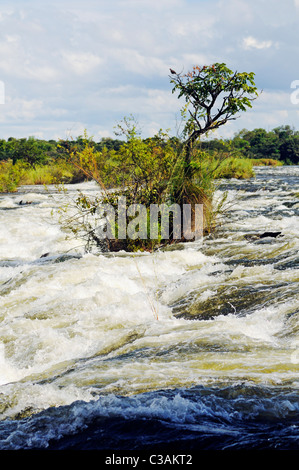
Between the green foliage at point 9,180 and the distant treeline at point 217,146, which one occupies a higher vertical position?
the distant treeline at point 217,146

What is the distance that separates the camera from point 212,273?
6570 mm

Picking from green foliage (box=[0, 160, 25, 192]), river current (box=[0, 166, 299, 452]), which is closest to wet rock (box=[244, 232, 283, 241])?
river current (box=[0, 166, 299, 452])

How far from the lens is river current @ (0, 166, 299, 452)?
2598 mm

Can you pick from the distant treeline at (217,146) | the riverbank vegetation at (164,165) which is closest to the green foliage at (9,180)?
the distant treeline at (217,146)

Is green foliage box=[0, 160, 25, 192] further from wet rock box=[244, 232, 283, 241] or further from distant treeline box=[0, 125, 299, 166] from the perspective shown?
wet rock box=[244, 232, 283, 241]

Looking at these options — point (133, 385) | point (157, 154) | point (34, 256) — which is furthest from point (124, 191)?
point (133, 385)

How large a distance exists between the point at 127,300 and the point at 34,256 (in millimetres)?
4660

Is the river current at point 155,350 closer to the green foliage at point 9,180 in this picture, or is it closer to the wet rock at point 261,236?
the wet rock at point 261,236

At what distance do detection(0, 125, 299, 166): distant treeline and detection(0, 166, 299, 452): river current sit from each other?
2324 millimetres

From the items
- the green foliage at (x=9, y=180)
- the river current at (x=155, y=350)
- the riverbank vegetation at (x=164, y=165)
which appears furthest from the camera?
the green foliage at (x=9, y=180)

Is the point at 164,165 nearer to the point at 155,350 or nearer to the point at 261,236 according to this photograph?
the point at 261,236

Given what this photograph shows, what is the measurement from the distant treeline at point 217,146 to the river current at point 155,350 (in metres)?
2.32

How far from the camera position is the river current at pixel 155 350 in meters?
2.60

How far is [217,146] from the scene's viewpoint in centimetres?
980
